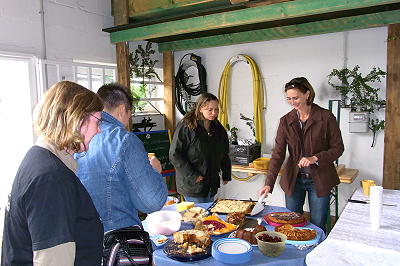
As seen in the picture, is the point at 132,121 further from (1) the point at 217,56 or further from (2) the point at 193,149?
(2) the point at 193,149

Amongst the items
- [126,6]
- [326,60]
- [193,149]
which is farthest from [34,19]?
[326,60]

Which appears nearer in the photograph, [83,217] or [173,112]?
[83,217]

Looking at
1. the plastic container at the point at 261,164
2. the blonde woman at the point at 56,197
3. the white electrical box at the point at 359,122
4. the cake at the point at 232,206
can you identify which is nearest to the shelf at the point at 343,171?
the plastic container at the point at 261,164

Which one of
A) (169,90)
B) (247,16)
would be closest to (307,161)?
(247,16)

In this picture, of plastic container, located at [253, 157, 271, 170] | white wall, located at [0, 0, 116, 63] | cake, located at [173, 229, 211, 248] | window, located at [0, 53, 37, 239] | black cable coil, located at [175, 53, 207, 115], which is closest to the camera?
cake, located at [173, 229, 211, 248]

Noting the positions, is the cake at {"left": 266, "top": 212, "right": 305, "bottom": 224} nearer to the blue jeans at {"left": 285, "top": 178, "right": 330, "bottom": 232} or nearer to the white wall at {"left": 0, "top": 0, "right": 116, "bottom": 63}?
the blue jeans at {"left": 285, "top": 178, "right": 330, "bottom": 232}

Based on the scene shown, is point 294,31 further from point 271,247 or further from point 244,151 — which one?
point 271,247

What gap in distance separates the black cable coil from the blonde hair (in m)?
3.94

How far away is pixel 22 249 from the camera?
1.14m

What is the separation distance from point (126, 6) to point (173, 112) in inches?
71.5

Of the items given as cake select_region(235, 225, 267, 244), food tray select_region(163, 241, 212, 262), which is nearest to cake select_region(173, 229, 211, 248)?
food tray select_region(163, 241, 212, 262)

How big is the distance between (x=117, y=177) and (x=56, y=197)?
49 cm

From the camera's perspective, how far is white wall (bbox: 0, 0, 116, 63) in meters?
3.31

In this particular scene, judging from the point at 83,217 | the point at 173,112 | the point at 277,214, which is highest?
the point at 173,112
